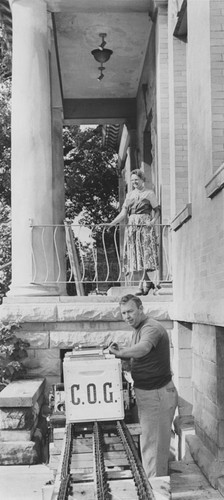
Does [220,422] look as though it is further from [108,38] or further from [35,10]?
[108,38]

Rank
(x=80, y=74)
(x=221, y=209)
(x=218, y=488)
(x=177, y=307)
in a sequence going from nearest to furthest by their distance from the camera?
(x=218, y=488) < (x=221, y=209) < (x=177, y=307) < (x=80, y=74)

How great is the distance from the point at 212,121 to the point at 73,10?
541cm

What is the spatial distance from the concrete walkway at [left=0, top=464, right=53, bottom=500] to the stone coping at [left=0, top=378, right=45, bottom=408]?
0.59 meters

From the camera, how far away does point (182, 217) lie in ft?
26.4

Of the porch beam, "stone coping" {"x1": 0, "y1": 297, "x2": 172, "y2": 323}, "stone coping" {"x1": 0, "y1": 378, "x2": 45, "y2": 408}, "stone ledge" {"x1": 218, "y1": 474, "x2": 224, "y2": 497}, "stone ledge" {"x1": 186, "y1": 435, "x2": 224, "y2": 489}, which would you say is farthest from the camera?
the porch beam

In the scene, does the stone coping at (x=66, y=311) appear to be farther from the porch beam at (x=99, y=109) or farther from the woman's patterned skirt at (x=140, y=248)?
the porch beam at (x=99, y=109)

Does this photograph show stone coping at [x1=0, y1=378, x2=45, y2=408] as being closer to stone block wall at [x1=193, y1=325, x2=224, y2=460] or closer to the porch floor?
the porch floor

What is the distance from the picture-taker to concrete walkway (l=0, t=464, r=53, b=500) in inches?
240

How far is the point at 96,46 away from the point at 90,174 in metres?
13.8

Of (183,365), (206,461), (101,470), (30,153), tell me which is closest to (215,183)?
(206,461)

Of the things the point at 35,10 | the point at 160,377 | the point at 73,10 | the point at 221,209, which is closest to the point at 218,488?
the point at 160,377

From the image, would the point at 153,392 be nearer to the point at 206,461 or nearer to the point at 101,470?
the point at 206,461

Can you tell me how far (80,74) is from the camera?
1510 centimetres

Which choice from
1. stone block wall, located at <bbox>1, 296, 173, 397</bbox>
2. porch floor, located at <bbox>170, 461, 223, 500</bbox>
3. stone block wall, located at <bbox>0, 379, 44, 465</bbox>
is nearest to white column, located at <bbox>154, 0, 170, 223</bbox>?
stone block wall, located at <bbox>1, 296, 173, 397</bbox>
